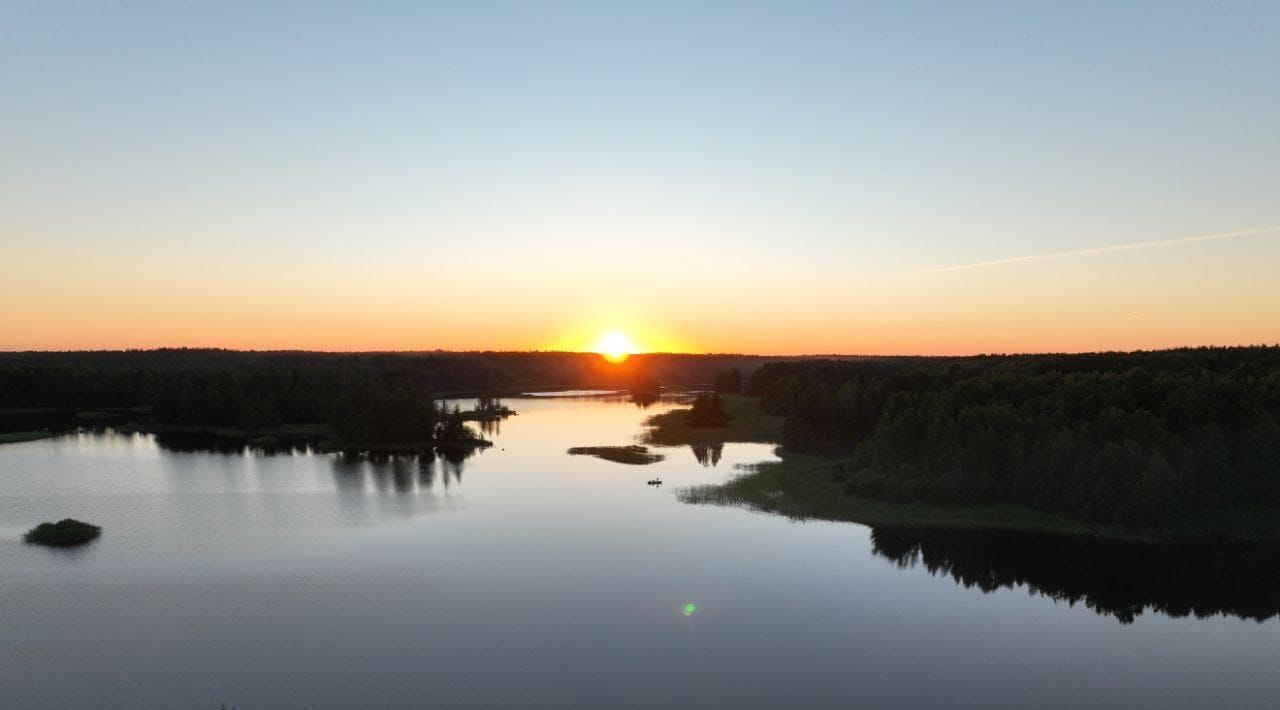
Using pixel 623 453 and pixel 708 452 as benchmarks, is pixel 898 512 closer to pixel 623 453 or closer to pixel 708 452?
pixel 708 452

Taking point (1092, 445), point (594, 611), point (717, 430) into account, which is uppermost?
point (1092, 445)

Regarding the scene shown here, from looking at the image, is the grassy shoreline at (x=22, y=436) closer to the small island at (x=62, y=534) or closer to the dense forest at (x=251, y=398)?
the dense forest at (x=251, y=398)

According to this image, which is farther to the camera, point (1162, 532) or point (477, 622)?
point (1162, 532)

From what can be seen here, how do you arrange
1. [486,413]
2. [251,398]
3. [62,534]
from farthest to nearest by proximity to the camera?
[486,413] < [251,398] < [62,534]

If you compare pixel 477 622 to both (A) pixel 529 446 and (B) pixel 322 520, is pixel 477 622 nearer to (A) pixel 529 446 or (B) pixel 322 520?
(B) pixel 322 520

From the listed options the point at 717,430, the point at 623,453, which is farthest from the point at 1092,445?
the point at 717,430

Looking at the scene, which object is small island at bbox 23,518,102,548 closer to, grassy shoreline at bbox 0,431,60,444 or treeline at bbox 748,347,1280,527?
treeline at bbox 748,347,1280,527

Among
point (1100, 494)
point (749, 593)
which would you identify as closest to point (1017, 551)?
point (1100, 494)
